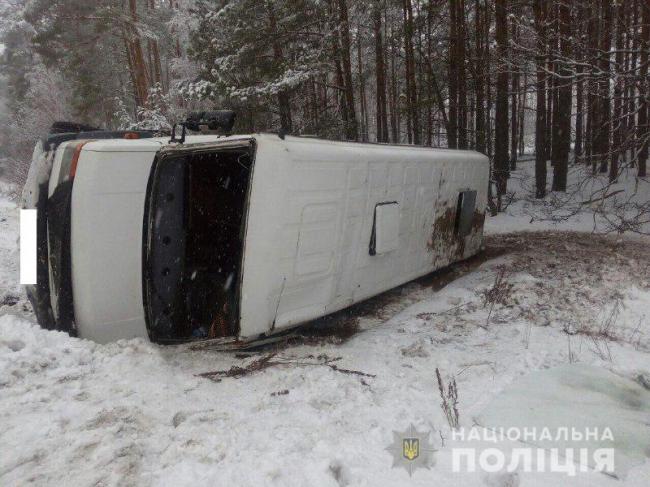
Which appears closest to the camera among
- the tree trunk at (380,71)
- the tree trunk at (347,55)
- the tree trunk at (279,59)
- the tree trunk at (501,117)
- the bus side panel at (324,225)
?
the bus side panel at (324,225)

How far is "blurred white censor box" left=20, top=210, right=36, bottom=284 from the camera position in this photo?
3.75 m

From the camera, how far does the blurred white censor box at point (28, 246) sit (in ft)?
12.3

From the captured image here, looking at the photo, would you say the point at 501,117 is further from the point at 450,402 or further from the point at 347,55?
the point at 450,402

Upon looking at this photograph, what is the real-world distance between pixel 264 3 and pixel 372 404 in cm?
1278

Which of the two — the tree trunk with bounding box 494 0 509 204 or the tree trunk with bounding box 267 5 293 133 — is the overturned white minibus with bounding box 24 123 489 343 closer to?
the tree trunk with bounding box 494 0 509 204

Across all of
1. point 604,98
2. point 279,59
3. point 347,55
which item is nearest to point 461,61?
point 347,55

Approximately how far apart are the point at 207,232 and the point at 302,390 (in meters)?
2.23

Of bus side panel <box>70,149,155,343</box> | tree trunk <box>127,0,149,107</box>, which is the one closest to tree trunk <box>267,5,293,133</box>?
tree trunk <box>127,0,149,107</box>

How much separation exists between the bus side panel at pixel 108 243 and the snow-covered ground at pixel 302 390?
309 millimetres

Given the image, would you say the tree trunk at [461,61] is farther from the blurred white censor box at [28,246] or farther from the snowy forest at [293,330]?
the blurred white censor box at [28,246]

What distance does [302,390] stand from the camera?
308 centimetres

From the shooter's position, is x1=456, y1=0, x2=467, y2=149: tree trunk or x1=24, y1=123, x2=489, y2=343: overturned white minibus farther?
x1=456, y1=0, x2=467, y2=149: tree trunk

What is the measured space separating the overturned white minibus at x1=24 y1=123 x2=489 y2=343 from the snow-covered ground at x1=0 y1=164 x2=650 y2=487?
1.26 ft

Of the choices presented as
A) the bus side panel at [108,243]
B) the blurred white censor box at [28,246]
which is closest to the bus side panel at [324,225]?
the bus side panel at [108,243]
